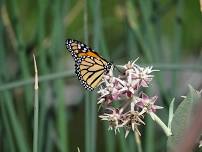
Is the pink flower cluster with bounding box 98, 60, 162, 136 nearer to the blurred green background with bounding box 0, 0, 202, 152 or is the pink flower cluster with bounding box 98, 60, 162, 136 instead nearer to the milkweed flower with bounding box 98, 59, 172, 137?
the milkweed flower with bounding box 98, 59, 172, 137

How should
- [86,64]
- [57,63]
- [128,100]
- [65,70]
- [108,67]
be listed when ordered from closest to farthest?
[128,100], [108,67], [86,64], [57,63], [65,70]

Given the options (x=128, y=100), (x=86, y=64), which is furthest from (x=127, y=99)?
(x=86, y=64)

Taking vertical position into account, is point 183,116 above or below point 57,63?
below

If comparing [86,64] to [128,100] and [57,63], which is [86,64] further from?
[57,63]

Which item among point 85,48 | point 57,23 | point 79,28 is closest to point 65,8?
point 57,23

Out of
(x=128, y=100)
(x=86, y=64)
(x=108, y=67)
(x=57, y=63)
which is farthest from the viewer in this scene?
(x=57, y=63)

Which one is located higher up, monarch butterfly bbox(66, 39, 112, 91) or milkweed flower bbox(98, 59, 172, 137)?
monarch butterfly bbox(66, 39, 112, 91)

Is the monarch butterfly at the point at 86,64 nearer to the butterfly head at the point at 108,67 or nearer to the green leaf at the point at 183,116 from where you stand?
the butterfly head at the point at 108,67

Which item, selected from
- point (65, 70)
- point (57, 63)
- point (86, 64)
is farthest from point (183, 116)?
point (65, 70)

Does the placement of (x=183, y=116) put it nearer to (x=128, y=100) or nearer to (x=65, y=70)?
(x=128, y=100)

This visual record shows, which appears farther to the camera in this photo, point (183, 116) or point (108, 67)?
point (108, 67)

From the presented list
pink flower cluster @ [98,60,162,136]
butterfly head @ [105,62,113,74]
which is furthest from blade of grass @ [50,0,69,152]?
pink flower cluster @ [98,60,162,136]
